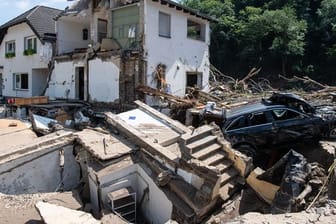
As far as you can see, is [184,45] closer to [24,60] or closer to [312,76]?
[24,60]

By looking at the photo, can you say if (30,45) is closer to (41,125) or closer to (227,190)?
(41,125)

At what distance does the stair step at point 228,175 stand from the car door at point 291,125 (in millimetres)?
3125

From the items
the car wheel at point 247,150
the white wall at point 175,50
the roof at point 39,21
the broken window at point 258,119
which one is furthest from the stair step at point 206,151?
the roof at point 39,21

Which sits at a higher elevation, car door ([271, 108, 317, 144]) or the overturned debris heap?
car door ([271, 108, 317, 144])

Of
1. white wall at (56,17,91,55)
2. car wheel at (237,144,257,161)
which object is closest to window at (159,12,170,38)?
white wall at (56,17,91,55)

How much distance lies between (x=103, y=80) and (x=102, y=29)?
3867 mm

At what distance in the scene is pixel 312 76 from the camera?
36375mm

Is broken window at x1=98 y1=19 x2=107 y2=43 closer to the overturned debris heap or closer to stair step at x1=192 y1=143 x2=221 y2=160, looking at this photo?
the overturned debris heap

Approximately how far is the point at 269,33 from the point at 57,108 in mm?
26057

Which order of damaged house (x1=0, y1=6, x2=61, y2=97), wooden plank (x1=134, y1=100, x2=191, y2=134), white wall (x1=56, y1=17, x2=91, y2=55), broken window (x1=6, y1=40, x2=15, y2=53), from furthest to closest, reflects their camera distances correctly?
broken window (x1=6, y1=40, x2=15, y2=53)
damaged house (x1=0, y1=6, x2=61, y2=97)
white wall (x1=56, y1=17, x2=91, y2=55)
wooden plank (x1=134, y1=100, x2=191, y2=134)

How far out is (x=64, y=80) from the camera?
22.2 m

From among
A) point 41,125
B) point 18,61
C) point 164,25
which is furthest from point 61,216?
point 18,61

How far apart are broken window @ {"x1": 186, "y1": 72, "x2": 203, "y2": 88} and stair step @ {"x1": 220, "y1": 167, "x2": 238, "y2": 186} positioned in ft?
43.8

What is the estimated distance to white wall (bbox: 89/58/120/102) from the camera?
60.6ft
